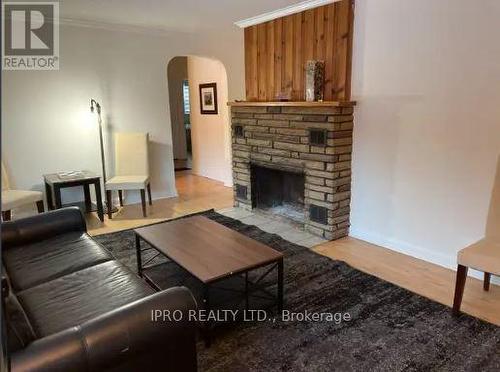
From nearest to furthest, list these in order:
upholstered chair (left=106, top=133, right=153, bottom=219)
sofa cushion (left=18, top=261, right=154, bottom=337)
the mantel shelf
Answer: sofa cushion (left=18, top=261, right=154, bottom=337)
the mantel shelf
upholstered chair (left=106, top=133, right=153, bottom=219)

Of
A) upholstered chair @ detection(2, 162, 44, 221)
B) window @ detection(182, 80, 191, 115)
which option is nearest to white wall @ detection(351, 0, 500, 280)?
upholstered chair @ detection(2, 162, 44, 221)

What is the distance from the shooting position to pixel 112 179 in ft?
14.9

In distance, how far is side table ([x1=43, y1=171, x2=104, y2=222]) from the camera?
3.94 meters

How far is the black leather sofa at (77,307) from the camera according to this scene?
1237mm

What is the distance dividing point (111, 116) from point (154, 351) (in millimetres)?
3845

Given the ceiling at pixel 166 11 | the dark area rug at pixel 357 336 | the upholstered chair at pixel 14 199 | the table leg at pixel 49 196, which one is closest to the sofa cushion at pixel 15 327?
the dark area rug at pixel 357 336

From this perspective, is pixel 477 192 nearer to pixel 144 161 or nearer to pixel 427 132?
pixel 427 132

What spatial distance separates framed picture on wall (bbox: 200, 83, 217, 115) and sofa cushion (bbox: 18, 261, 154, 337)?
4511mm

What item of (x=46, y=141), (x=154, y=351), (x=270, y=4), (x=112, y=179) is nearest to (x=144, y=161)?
(x=112, y=179)

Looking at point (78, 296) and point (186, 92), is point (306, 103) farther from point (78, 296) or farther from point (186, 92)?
point (186, 92)

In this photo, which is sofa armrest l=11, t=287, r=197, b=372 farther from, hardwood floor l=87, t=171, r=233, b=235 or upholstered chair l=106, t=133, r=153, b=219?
upholstered chair l=106, t=133, r=153, b=219

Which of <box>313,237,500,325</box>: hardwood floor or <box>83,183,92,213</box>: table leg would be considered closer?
<box>313,237,500,325</box>: hardwood floor

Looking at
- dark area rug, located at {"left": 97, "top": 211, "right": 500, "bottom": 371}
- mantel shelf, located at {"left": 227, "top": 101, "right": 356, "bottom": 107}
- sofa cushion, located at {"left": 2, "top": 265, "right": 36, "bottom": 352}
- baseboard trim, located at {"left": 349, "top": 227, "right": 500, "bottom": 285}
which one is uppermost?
mantel shelf, located at {"left": 227, "top": 101, "right": 356, "bottom": 107}

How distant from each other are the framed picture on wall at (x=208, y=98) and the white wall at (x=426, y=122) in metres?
3.21
